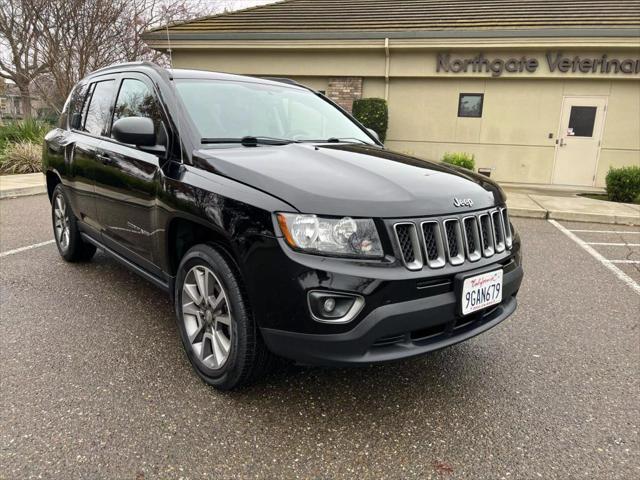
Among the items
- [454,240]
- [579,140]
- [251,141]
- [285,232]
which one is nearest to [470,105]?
[579,140]

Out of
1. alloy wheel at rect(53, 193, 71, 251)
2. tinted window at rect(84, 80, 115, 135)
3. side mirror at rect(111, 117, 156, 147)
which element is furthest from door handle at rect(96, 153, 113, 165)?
alloy wheel at rect(53, 193, 71, 251)

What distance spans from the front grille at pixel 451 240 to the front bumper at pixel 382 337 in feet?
0.58

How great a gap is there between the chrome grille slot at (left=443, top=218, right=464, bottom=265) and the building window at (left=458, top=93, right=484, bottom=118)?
10761 millimetres

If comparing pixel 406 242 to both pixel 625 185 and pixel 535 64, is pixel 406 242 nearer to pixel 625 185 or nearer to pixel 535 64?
pixel 625 185

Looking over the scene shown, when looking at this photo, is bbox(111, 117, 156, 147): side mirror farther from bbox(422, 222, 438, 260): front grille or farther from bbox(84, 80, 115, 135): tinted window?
bbox(422, 222, 438, 260): front grille

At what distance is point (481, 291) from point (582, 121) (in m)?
11.3

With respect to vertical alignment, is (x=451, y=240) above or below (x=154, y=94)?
below

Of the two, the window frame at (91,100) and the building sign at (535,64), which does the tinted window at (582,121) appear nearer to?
the building sign at (535,64)

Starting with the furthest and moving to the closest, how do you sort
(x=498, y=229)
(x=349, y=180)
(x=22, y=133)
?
(x=22, y=133) → (x=498, y=229) → (x=349, y=180)

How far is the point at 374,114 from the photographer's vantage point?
38.5ft

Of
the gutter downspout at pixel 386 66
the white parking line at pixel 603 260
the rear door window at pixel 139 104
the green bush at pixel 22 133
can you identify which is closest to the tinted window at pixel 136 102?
the rear door window at pixel 139 104

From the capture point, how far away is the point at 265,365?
2324 mm

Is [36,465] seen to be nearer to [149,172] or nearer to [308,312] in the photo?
[308,312]

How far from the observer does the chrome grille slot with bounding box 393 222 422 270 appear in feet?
6.77
